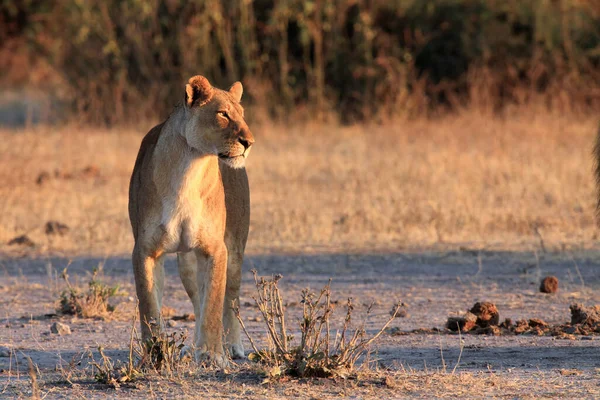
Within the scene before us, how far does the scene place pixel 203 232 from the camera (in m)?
5.40

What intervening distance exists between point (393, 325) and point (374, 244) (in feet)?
9.37

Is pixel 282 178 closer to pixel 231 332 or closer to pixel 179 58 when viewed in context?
pixel 179 58

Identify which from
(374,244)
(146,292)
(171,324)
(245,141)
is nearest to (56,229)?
(374,244)

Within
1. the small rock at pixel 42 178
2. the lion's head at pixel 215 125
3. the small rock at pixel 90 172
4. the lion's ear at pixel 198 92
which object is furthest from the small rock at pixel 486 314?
the small rock at pixel 90 172

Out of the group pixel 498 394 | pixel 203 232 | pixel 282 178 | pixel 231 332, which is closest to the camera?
pixel 498 394

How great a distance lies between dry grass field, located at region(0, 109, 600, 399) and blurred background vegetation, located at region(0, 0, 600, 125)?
1048 millimetres

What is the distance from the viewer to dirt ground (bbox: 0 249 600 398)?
5.00m

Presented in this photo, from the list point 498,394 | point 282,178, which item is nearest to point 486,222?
point 282,178

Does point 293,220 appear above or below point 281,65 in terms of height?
below

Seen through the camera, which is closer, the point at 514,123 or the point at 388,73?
the point at 514,123

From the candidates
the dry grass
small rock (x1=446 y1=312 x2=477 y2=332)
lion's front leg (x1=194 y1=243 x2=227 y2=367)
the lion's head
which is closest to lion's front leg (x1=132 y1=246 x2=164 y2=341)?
lion's front leg (x1=194 y1=243 x2=227 y2=367)

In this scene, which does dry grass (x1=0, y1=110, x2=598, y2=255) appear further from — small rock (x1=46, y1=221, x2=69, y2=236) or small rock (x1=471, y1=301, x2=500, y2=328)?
small rock (x1=471, y1=301, x2=500, y2=328)

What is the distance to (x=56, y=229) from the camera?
10.3 m

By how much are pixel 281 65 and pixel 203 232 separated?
12707 millimetres
